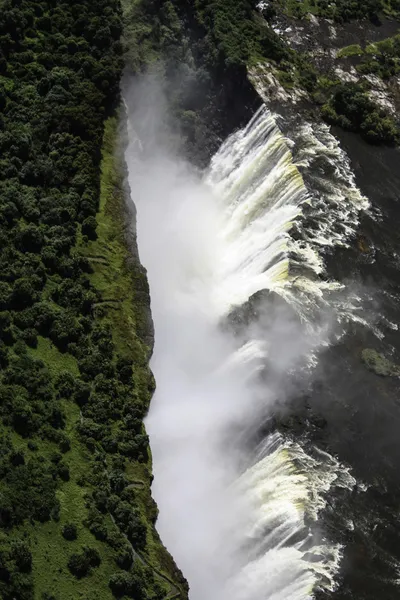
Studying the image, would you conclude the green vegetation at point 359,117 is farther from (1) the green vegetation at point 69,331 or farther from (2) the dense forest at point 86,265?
(1) the green vegetation at point 69,331

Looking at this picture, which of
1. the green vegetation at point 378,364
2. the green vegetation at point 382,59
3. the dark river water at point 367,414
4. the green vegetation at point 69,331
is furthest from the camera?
the green vegetation at point 382,59

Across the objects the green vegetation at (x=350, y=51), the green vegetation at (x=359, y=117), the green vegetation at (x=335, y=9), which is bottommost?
the green vegetation at (x=359, y=117)

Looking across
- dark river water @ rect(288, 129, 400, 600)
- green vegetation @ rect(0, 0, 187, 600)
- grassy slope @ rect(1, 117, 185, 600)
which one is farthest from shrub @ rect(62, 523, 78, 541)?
dark river water @ rect(288, 129, 400, 600)

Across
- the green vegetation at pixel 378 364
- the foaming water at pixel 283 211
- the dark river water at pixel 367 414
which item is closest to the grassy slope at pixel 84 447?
the foaming water at pixel 283 211

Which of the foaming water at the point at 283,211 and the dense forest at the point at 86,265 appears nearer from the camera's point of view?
the dense forest at the point at 86,265

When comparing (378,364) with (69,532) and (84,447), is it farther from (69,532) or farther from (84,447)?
(69,532)

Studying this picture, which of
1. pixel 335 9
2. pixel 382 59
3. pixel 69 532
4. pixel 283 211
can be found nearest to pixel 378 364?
pixel 283 211

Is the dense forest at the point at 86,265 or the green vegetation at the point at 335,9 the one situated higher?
the green vegetation at the point at 335,9
